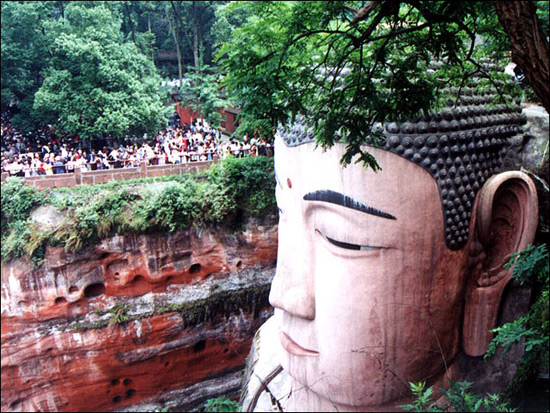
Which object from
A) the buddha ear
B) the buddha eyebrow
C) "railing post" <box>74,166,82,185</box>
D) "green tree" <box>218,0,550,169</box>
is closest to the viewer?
"green tree" <box>218,0,550,169</box>

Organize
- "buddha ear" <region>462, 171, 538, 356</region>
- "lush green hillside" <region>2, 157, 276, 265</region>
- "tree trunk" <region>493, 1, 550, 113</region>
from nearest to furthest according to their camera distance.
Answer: "tree trunk" <region>493, 1, 550, 113</region> → "buddha ear" <region>462, 171, 538, 356</region> → "lush green hillside" <region>2, 157, 276, 265</region>

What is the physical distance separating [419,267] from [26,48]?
11119mm

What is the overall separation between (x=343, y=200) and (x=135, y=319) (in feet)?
20.9

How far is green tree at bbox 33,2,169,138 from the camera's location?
1030 cm

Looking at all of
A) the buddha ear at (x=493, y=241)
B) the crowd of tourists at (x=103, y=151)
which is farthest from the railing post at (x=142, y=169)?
the buddha ear at (x=493, y=241)

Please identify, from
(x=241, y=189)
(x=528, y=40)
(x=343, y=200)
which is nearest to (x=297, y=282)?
(x=343, y=200)

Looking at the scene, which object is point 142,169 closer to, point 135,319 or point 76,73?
point 135,319

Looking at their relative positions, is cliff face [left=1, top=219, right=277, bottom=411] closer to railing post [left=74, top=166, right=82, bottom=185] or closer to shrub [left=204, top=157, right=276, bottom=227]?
shrub [left=204, top=157, right=276, bottom=227]

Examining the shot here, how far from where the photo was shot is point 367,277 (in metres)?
3.33

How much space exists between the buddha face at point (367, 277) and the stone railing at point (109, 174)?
6.55 meters

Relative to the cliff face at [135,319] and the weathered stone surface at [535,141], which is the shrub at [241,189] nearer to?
the cliff face at [135,319]

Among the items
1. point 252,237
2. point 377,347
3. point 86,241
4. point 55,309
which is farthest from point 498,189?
point 55,309

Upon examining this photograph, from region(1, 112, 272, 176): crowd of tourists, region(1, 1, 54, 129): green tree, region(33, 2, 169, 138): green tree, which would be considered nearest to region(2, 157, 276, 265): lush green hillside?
region(1, 112, 272, 176): crowd of tourists

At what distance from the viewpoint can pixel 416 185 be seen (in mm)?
3260
